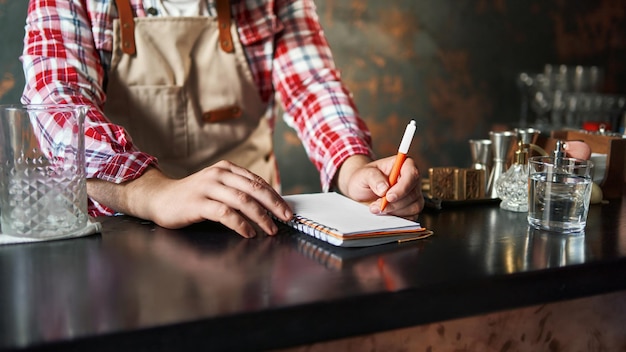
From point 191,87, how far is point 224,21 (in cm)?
19

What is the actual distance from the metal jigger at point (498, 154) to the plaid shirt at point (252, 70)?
275 mm

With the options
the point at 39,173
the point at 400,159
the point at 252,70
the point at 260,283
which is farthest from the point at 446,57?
the point at 260,283

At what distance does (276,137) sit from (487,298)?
2546mm

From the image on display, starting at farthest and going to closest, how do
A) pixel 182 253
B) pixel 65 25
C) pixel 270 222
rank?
pixel 65 25 → pixel 270 222 → pixel 182 253

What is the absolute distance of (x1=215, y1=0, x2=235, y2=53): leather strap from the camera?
1813mm

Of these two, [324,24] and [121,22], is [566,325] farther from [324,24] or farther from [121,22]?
[324,24]

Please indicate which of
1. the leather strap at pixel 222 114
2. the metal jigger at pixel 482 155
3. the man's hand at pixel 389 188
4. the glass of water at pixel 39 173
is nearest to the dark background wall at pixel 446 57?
the leather strap at pixel 222 114

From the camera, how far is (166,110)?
178 cm

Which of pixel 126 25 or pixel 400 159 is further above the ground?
pixel 126 25

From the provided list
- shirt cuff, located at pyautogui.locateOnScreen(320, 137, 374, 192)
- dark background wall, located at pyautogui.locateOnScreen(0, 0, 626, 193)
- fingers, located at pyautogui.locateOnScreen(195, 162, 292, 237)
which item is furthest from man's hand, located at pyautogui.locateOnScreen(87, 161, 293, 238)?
dark background wall, located at pyautogui.locateOnScreen(0, 0, 626, 193)

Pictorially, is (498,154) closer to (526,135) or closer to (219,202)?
(526,135)

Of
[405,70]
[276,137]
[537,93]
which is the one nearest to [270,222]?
[276,137]

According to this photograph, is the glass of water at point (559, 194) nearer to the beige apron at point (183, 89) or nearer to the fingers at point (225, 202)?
the fingers at point (225, 202)

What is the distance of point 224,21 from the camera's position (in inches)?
71.6
